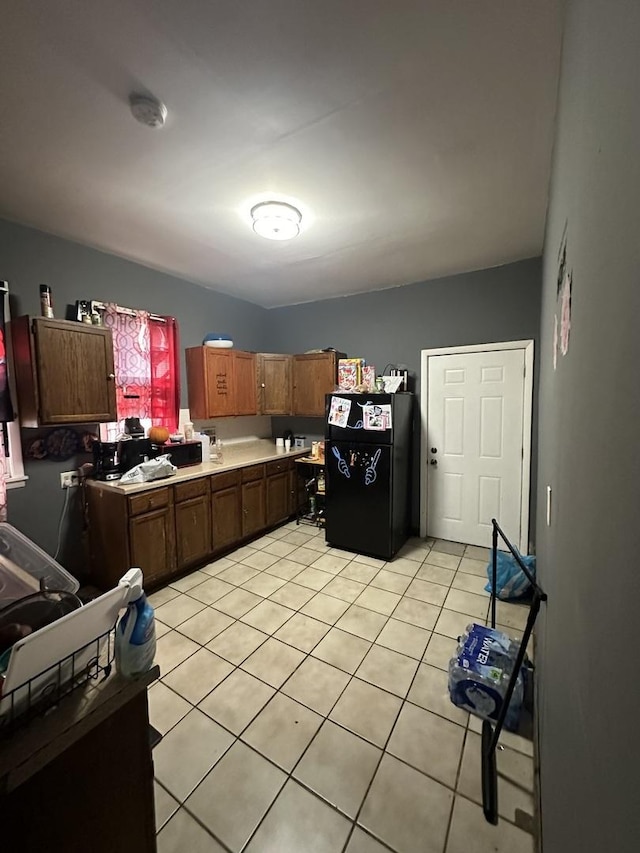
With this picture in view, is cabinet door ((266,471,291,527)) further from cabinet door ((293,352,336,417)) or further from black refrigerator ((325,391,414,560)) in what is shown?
cabinet door ((293,352,336,417))

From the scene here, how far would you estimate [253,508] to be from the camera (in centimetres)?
367

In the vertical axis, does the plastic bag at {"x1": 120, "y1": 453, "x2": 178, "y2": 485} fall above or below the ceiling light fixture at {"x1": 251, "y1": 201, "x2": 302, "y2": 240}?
below

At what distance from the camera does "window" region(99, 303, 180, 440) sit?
3.00 metres

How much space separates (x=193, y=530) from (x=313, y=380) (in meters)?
2.09

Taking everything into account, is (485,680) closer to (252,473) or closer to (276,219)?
(252,473)

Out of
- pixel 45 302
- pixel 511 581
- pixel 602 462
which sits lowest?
pixel 511 581

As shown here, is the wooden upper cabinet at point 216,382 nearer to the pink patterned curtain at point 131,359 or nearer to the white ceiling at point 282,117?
the pink patterned curtain at point 131,359

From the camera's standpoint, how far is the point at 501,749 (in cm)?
156

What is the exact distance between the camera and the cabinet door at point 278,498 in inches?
152

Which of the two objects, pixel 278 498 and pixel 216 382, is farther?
pixel 278 498

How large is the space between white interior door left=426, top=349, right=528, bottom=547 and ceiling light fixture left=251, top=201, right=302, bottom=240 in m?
1.94

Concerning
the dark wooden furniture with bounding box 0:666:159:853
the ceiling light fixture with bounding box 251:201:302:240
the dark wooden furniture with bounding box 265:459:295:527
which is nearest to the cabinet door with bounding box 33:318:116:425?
the ceiling light fixture with bounding box 251:201:302:240

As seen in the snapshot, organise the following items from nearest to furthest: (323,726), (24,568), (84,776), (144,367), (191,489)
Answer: (84,776), (24,568), (323,726), (191,489), (144,367)

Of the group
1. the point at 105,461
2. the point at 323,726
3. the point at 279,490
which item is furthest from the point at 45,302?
the point at 323,726
